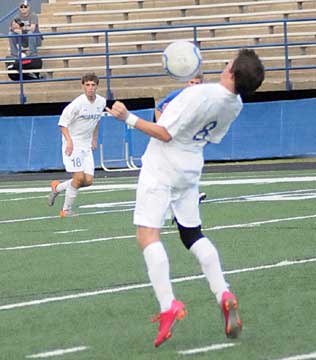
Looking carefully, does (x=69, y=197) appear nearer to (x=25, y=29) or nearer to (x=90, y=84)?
(x=90, y=84)

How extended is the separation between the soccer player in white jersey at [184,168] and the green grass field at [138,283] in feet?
1.04

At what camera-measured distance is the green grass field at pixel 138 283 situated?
7418 mm

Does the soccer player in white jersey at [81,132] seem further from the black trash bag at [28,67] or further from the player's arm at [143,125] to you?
the black trash bag at [28,67]

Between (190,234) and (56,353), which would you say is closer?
(56,353)

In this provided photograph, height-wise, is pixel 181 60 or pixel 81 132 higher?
pixel 181 60

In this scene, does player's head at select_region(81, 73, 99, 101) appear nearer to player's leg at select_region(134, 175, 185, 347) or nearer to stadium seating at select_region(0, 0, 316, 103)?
player's leg at select_region(134, 175, 185, 347)

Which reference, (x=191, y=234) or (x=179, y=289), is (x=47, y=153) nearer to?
(x=179, y=289)

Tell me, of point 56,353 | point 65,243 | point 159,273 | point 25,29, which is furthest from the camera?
point 25,29

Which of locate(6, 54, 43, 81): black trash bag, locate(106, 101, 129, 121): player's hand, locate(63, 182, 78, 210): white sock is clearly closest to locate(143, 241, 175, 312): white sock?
locate(106, 101, 129, 121): player's hand

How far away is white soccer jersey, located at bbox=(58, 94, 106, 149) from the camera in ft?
54.0

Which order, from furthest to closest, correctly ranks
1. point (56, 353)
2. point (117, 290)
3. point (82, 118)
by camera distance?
point (82, 118) < point (117, 290) < point (56, 353)

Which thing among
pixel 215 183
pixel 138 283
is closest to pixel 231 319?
pixel 138 283

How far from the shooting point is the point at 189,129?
7.57 m

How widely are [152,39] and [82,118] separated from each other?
12995 millimetres
